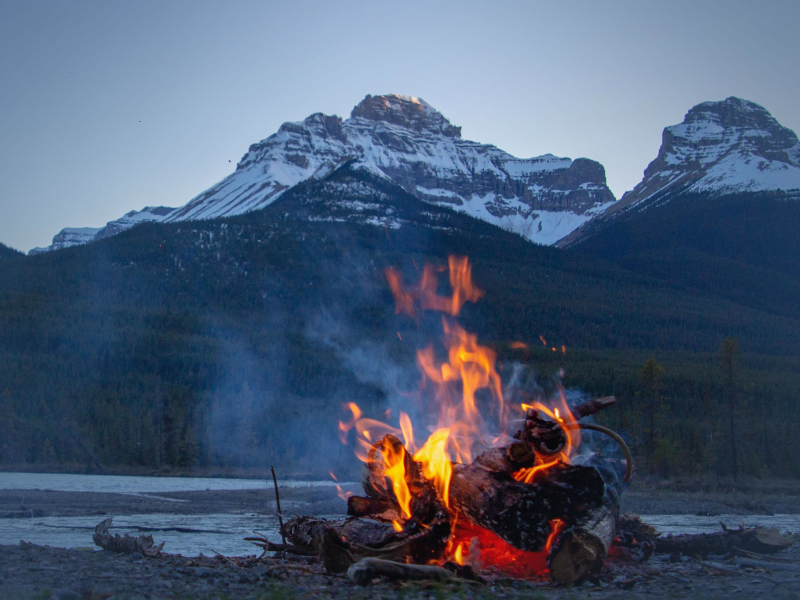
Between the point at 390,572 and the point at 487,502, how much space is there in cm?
164

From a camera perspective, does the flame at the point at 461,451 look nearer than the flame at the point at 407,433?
Yes

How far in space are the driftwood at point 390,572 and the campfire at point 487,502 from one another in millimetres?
60

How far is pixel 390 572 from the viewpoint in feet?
28.3

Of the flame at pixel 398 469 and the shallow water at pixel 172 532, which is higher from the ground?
the flame at pixel 398 469

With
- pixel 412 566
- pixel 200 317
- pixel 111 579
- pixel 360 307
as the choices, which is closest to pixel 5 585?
pixel 111 579

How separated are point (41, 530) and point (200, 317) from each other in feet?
325

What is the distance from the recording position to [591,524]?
9.11 m

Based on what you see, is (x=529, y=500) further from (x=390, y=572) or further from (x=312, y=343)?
(x=312, y=343)

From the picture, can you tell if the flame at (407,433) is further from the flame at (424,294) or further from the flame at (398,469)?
the flame at (424,294)

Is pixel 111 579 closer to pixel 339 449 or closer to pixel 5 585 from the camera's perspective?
pixel 5 585

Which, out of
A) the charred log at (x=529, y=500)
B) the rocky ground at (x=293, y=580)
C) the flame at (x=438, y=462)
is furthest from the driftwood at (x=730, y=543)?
the flame at (x=438, y=462)

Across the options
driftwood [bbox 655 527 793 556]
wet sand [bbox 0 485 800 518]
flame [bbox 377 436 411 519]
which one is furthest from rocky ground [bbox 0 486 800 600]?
wet sand [bbox 0 485 800 518]

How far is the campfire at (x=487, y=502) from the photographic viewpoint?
29.2 feet

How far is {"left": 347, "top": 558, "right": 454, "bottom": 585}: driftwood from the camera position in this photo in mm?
8562
